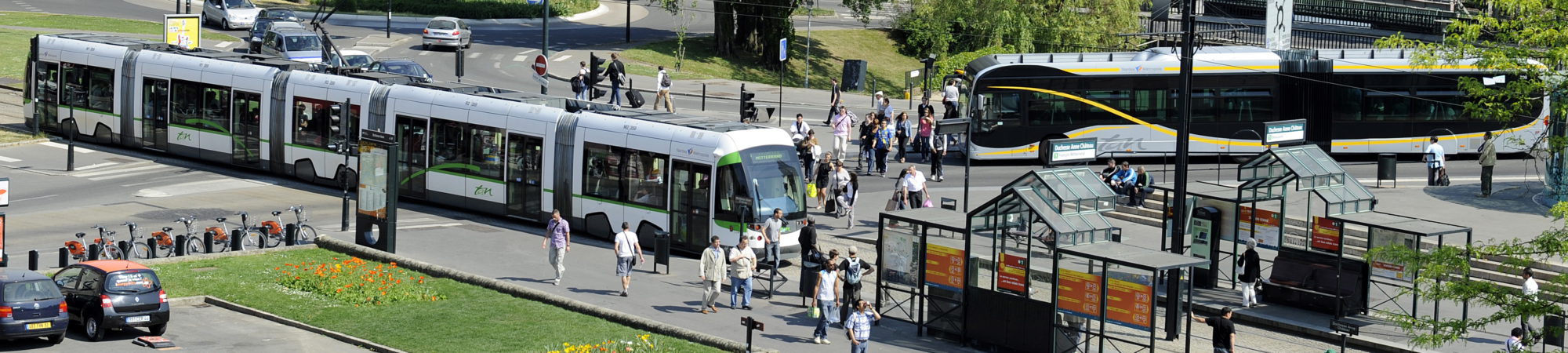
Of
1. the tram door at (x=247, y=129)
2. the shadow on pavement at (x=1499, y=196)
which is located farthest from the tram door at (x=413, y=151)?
the shadow on pavement at (x=1499, y=196)

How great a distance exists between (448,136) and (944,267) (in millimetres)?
12294

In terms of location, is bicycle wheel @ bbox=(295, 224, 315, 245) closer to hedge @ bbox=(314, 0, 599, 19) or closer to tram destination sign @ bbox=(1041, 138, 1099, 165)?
A: tram destination sign @ bbox=(1041, 138, 1099, 165)

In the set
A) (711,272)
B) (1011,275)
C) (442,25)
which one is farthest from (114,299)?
(442,25)

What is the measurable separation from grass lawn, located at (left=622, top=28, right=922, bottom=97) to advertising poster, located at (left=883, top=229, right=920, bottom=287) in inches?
1311

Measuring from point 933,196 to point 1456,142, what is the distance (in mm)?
15580

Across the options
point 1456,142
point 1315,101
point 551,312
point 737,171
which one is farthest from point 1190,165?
point 551,312

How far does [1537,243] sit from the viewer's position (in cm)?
1823

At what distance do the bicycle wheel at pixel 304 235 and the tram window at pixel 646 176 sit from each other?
5.89 m

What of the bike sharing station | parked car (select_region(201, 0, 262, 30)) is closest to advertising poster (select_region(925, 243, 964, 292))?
the bike sharing station

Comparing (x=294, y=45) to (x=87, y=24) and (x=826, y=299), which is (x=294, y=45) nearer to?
(x=87, y=24)

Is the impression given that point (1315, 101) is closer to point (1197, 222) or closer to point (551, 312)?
point (1197, 222)

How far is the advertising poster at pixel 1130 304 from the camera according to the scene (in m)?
21.3

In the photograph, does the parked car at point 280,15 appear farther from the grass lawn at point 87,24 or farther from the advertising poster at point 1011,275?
the advertising poster at point 1011,275

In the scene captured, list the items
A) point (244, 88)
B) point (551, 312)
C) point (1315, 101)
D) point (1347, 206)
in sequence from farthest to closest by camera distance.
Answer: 1. point (1315, 101)
2. point (244, 88)
3. point (1347, 206)
4. point (551, 312)
